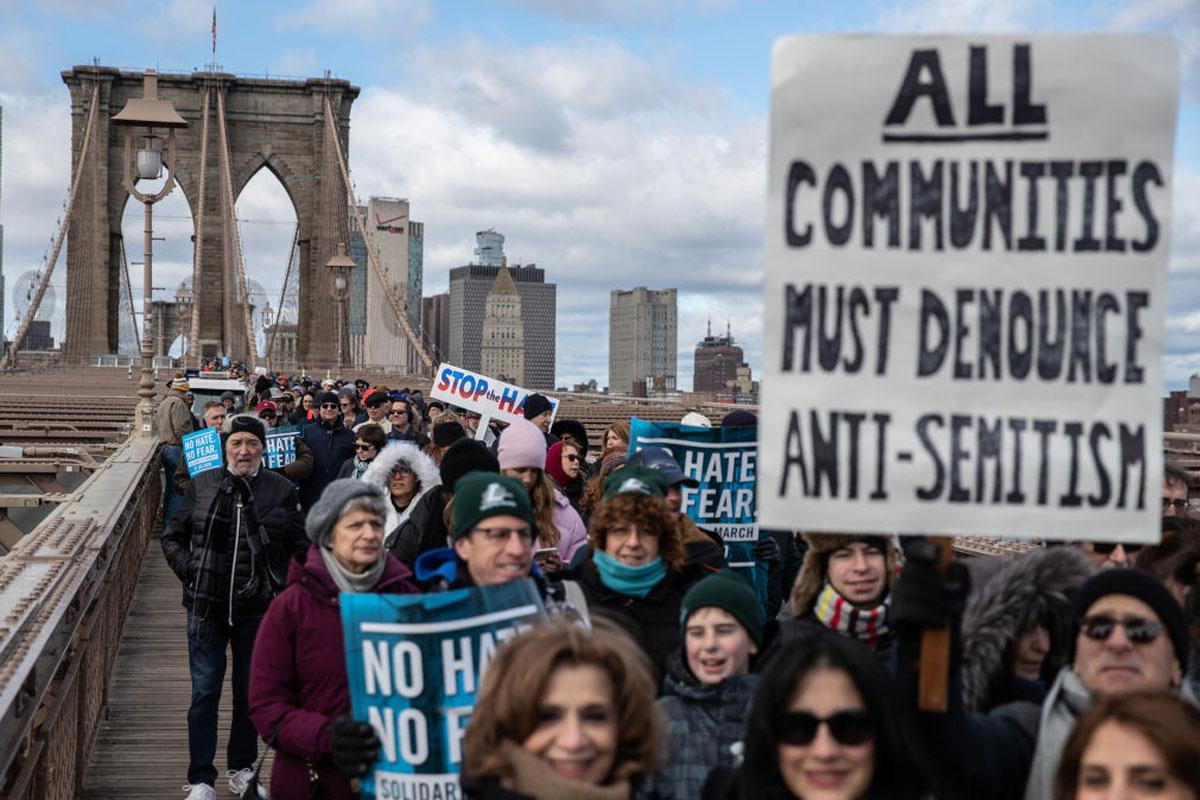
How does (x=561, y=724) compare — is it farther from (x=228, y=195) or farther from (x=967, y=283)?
(x=228, y=195)

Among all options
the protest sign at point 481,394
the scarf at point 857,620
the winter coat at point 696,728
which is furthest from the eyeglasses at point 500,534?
the protest sign at point 481,394

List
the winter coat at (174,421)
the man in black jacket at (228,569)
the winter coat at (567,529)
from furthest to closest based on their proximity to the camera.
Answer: the winter coat at (174,421)
the man in black jacket at (228,569)
the winter coat at (567,529)

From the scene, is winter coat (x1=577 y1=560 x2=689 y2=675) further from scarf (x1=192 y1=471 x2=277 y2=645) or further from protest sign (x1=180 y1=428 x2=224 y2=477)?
protest sign (x1=180 y1=428 x2=224 y2=477)

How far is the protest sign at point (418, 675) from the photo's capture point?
360 cm

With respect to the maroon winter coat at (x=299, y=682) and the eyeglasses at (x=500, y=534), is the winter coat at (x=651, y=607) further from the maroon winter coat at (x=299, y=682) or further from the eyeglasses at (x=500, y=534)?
the maroon winter coat at (x=299, y=682)

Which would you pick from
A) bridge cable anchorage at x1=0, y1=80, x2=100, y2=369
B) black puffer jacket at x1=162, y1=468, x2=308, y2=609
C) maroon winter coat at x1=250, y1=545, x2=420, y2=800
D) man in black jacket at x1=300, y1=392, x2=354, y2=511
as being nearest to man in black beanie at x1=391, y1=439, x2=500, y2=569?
black puffer jacket at x1=162, y1=468, x2=308, y2=609

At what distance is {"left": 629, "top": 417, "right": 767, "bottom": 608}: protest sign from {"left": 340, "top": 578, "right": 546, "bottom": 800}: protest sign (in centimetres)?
323

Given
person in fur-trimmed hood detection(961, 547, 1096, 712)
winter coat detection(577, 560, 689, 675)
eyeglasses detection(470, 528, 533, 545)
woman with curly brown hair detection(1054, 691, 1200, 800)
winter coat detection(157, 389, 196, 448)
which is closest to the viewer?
woman with curly brown hair detection(1054, 691, 1200, 800)

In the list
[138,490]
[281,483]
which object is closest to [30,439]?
[138,490]

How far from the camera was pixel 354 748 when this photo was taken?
140 inches

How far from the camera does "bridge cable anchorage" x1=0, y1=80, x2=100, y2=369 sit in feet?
198

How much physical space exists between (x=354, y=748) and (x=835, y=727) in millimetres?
1251

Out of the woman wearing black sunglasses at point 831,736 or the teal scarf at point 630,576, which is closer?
Result: the woman wearing black sunglasses at point 831,736

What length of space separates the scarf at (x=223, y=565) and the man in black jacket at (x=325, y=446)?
4.07 metres
